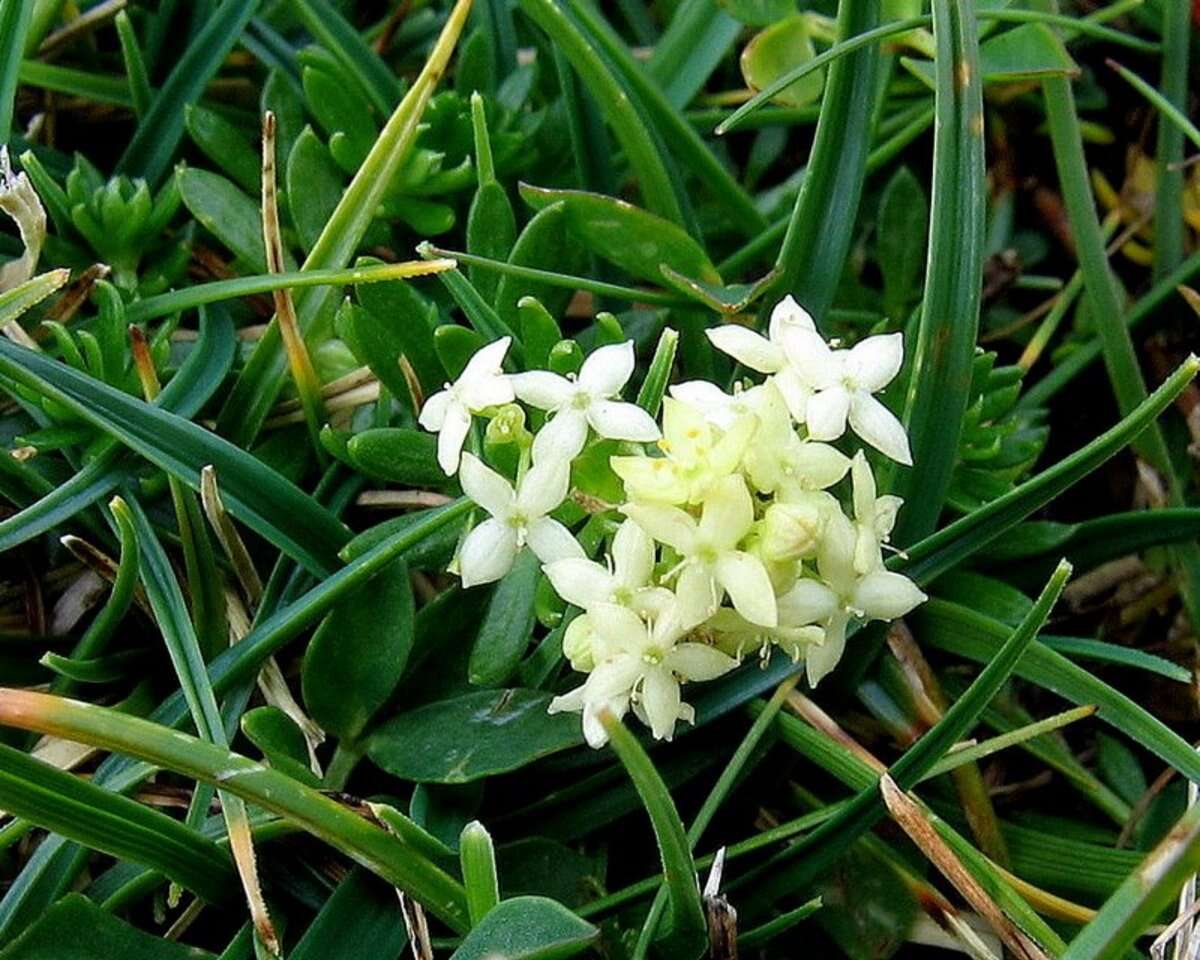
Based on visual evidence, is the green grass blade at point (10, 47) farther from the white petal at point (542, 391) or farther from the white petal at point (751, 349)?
the white petal at point (751, 349)

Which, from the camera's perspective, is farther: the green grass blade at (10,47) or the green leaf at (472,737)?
the green grass blade at (10,47)

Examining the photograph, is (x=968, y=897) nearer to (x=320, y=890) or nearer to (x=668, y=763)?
(x=668, y=763)

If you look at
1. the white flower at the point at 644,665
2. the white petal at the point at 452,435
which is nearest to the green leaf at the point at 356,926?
the white flower at the point at 644,665

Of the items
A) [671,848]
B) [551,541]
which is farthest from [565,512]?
[671,848]

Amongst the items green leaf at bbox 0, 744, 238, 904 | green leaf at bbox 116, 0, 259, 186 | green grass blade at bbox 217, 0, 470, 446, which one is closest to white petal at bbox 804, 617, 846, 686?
green leaf at bbox 0, 744, 238, 904

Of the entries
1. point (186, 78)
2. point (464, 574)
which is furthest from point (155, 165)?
point (464, 574)

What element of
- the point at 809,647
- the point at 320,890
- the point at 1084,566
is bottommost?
the point at 320,890

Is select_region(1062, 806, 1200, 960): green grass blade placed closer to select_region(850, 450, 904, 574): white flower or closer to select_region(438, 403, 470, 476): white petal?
select_region(850, 450, 904, 574): white flower
